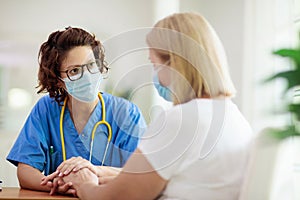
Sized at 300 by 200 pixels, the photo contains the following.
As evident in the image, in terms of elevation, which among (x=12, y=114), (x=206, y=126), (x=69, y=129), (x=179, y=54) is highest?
(x=179, y=54)

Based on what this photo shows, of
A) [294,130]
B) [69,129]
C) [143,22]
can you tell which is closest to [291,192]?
[294,130]

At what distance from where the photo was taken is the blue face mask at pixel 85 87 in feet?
6.41

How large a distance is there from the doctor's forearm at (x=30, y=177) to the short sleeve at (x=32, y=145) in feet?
0.07

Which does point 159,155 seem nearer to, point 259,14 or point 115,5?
point 259,14

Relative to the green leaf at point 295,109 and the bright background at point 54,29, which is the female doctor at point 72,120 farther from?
the bright background at point 54,29

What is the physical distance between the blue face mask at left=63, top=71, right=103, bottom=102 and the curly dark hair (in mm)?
35

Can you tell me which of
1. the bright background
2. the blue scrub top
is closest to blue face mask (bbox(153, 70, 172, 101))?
the blue scrub top

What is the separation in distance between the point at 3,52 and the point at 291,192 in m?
3.17

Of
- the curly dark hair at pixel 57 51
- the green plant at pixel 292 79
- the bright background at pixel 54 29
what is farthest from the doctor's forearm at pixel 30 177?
the bright background at pixel 54 29

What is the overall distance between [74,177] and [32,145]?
290 millimetres

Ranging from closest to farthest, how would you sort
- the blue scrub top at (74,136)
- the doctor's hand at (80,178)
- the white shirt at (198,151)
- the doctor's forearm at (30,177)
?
the white shirt at (198,151) < the doctor's hand at (80,178) < the doctor's forearm at (30,177) < the blue scrub top at (74,136)

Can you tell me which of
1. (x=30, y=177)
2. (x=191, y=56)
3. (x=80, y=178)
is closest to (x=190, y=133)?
(x=191, y=56)

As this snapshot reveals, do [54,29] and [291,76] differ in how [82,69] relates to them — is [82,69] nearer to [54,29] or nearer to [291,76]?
[291,76]

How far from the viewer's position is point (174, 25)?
129cm
